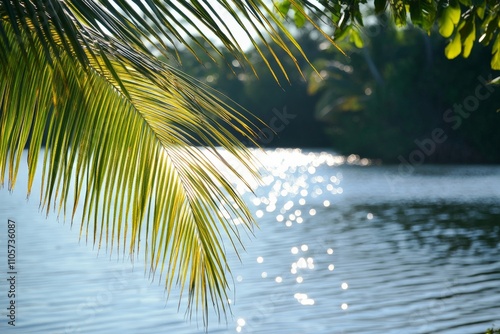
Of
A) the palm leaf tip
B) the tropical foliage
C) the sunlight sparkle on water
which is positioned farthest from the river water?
the tropical foliage

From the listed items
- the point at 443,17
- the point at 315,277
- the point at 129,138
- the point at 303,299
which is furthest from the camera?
the point at 315,277

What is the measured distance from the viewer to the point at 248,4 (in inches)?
103

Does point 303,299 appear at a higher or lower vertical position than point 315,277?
lower

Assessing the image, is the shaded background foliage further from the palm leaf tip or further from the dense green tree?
the palm leaf tip

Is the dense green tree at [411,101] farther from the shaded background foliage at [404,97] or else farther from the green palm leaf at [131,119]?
the green palm leaf at [131,119]

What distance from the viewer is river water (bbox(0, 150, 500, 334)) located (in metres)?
9.41

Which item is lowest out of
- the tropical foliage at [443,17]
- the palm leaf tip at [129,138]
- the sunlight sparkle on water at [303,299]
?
the palm leaf tip at [129,138]

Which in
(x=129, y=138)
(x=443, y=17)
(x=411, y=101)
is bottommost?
(x=129, y=138)

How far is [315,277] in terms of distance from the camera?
12.7 m

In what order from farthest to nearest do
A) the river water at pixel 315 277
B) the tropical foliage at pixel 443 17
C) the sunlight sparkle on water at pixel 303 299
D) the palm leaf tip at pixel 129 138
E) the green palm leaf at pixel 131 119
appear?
the sunlight sparkle on water at pixel 303 299 → the river water at pixel 315 277 → the tropical foliage at pixel 443 17 → the palm leaf tip at pixel 129 138 → the green palm leaf at pixel 131 119

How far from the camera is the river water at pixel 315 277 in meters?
9.41

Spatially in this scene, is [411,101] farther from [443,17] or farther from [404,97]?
[443,17]

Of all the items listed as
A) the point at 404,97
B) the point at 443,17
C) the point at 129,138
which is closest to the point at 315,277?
the point at 443,17

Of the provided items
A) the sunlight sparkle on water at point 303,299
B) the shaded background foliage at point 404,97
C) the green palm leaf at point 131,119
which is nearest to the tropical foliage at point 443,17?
the green palm leaf at point 131,119
